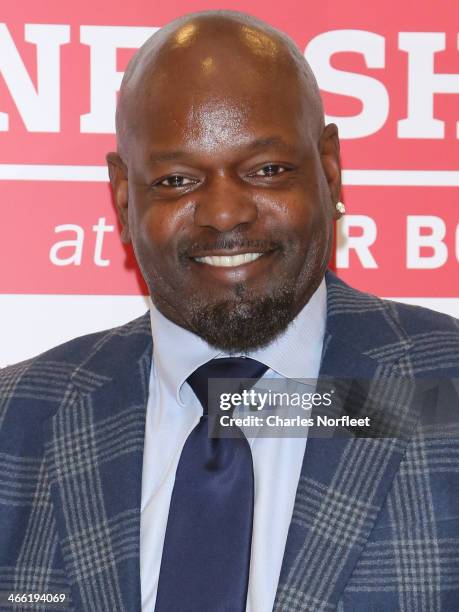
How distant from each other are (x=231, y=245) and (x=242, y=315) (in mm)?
111

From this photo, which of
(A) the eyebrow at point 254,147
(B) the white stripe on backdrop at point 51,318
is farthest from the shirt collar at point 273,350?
(B) the white stripe on backdrop at point 51,318

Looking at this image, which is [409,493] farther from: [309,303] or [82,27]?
[82,27]

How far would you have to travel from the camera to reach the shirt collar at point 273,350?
1.52m

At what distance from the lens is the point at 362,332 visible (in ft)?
4.99

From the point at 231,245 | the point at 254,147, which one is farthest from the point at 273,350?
the point at 254,147

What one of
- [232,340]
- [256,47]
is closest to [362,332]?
[232,340]

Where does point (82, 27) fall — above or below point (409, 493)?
above

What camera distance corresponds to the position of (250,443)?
1.48m

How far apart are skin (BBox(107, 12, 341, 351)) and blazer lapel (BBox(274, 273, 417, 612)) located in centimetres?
12

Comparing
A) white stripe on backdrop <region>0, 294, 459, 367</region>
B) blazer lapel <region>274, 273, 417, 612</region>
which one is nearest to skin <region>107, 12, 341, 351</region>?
blazer lapel <region>274, 273, 417, 612</region>

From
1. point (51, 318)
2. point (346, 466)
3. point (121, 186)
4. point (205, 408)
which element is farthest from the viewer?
point (51, 318)

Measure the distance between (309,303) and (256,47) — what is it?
0.40 m
